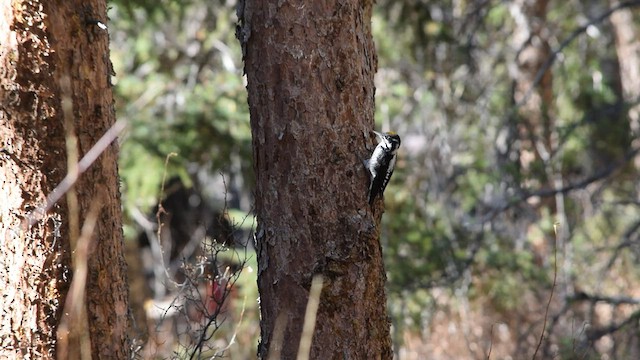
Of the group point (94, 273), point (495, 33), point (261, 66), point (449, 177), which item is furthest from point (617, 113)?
point (94, 273)

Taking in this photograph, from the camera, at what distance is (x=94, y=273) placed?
329cm

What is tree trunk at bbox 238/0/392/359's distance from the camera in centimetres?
317

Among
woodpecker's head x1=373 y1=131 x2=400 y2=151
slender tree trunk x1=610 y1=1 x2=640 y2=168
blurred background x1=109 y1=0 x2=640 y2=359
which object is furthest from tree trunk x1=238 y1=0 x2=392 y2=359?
slender tree trunk x1=610 y1=1 x2=640 y2=168

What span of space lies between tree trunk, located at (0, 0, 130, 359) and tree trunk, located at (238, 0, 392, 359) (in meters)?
0.67

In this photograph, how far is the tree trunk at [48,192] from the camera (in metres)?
3.09

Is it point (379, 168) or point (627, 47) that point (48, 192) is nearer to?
point (379, 168)

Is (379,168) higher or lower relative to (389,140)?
lower

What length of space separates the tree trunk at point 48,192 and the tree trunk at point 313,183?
0.67 m

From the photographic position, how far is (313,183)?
3176 mm

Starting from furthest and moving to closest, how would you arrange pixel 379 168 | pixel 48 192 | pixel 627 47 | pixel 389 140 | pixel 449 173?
pixel 627 47 < pixel 449 173 < pixel 389 140 < pixel 379 168 < pixel 48 192

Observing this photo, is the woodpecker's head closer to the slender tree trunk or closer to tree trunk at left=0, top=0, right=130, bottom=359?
tree trunk at left=0, top=0, right=130, bottom=359

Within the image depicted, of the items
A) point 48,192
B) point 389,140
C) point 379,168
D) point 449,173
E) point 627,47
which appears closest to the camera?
point 48,192

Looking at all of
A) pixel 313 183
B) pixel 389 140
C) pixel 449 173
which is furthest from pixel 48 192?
pixel 449 173

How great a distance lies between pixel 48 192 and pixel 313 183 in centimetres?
102
